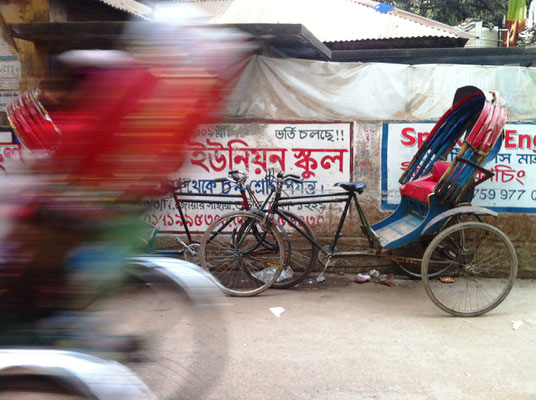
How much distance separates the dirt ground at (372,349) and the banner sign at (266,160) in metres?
1.20

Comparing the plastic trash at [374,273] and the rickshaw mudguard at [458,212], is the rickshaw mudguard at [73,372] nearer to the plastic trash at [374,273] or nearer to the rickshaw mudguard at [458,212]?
the rickshaw mudguard at [458,212]

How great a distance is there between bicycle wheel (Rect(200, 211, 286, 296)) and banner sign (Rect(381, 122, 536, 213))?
168 centimetres

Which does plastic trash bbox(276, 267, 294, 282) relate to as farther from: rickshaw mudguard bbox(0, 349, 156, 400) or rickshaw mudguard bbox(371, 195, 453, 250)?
rickshaw mudguard bbox(0, 349, 156, 400)

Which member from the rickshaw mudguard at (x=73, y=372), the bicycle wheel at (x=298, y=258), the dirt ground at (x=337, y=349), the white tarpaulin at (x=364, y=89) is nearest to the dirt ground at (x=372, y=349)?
the dirt ground at (x=337, y=349)

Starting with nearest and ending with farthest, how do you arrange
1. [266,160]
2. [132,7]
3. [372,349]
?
1. [372,349]
2. [266,160]
3. [132,7]

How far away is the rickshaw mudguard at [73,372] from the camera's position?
162 cm

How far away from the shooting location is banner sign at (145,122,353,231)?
5277 mm

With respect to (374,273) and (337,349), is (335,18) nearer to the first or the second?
(374,273)

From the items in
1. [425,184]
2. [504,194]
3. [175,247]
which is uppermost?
[425,184]

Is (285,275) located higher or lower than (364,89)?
lower

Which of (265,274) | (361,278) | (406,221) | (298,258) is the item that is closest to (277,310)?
(265,274)

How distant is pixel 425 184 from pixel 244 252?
1.86 meters

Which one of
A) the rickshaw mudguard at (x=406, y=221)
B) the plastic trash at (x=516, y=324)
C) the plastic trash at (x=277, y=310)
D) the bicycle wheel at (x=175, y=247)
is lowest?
the plastic trash at (x=277, y=310)

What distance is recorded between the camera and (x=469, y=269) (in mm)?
4230
